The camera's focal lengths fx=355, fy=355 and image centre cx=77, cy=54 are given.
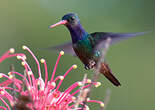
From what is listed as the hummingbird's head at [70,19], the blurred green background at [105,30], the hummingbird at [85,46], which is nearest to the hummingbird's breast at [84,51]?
the hummingbird at [85,46]

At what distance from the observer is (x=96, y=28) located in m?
7.44

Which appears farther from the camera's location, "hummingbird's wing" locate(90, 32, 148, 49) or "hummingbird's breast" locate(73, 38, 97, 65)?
"hummingbird's breast" locate(73, 38, 97, 65)

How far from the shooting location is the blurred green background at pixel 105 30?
6.54m

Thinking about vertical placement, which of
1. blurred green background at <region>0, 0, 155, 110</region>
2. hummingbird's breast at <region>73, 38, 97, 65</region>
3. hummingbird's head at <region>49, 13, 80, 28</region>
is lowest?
hummingbird's breast at <region>73, 38, 97, 65</region>

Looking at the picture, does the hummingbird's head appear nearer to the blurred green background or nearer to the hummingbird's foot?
the hummingbird's foot

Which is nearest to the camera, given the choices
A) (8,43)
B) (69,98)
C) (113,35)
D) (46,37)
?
(69,98)

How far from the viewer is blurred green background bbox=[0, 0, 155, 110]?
6.54 m

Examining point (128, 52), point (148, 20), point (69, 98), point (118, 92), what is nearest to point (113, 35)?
point (69, 98)

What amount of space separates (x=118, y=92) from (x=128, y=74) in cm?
49

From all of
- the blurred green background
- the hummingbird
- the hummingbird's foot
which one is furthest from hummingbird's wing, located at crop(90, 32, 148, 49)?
the blurred green background

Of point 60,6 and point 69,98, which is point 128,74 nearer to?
point 60,6

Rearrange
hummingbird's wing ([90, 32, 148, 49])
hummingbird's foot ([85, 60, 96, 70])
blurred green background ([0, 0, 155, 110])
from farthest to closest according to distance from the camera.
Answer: blurred green background ([0, 0, 155, 110])
hummingbird's foot ([85, 60, 96, 70])
hummingbird's wing ([90, 32, 148, 49])

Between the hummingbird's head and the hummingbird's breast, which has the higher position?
the hummingbird's head

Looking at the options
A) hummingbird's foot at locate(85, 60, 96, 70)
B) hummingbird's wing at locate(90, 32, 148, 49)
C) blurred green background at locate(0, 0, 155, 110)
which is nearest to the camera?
hummingbird's wing at locate(90, 32, 148, 49)
